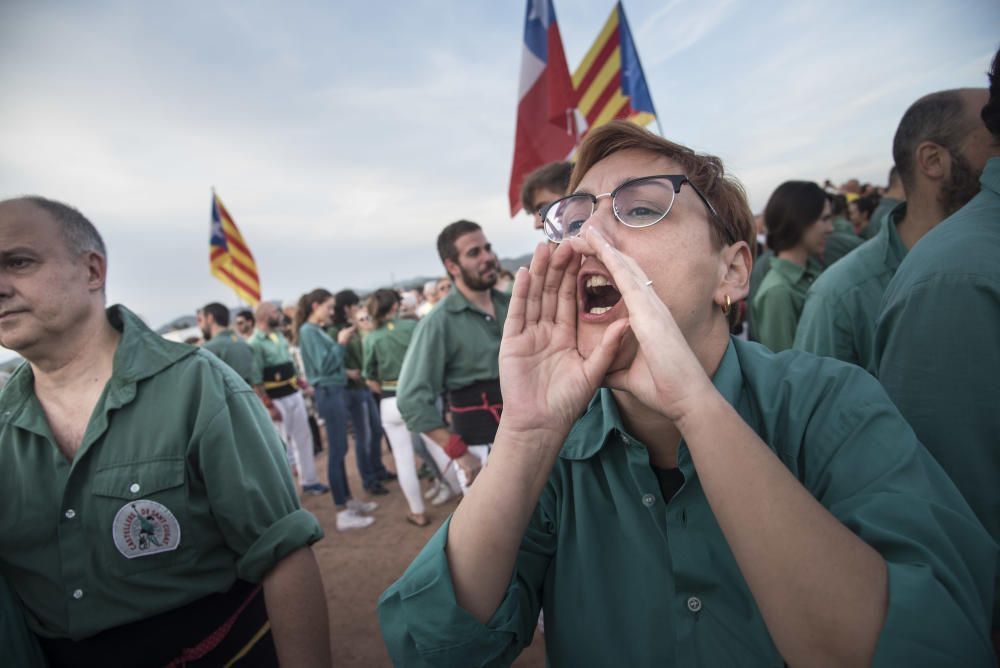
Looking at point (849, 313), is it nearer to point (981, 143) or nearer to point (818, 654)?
point (981, 143)

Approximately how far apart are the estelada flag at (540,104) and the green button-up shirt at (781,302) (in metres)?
2.78

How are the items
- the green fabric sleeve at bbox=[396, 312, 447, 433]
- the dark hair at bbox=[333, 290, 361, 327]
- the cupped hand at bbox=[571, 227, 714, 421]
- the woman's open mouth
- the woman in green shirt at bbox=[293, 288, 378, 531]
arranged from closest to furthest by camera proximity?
the cupped hand at bbox=[571, 227, 714, 421]
the woman's open mouth
the green fabric sleeve at bbox=[396, 312, 447, 433]
the woman in green shirt at bbox=[293, 288, 378, 531]
the dark hair at bbox=[333, 290, 361, 327]

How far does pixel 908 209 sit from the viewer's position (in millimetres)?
2387

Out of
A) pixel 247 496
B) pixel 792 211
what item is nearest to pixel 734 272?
pixel 247 496

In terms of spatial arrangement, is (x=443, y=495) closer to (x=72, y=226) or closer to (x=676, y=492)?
(x=72, y=226)

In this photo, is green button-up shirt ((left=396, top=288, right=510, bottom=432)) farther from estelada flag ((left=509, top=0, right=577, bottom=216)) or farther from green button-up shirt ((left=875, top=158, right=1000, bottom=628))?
green button-up shirt ((left=875, top=158, right=1000, bottom=628))

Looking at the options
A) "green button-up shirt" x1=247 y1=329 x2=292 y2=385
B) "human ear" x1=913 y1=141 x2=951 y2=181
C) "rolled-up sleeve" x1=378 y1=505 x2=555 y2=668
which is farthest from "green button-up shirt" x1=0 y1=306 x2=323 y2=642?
"green button-up shirt" x1=247 y1=329 x2=292 y2=385

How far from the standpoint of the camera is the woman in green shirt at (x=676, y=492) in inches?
34.0

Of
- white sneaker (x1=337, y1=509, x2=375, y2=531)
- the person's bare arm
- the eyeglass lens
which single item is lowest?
white sneaker (x1=337, y1=509, x2=375, y2=531)

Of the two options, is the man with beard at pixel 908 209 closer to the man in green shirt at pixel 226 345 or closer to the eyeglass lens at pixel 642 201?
the eyeglass lens at pixel 642 201

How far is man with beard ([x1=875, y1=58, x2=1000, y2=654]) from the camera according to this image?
1.36m

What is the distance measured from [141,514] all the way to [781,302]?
4143 mm

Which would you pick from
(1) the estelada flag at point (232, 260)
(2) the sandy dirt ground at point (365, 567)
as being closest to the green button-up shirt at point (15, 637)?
(2) the sandy dirt ground at point (365, 567)

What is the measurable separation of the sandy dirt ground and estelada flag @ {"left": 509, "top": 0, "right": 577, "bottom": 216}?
4.12 meters
